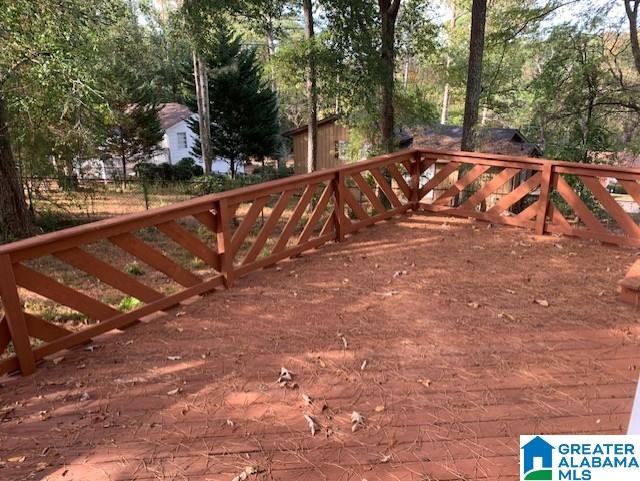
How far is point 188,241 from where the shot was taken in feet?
13.4

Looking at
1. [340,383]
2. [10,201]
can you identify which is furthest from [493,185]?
[10,201]

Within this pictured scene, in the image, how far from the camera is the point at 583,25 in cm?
1182

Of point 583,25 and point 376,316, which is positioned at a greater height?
point 583,25

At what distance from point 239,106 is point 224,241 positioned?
1710 cm

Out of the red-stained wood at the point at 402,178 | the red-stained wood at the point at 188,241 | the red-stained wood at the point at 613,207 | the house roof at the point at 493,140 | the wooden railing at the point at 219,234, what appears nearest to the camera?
the wooden railing at the point at 219,234

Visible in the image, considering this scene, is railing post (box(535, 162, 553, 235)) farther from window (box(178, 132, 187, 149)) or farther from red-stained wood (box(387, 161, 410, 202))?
window (box(178, 132, 187, 149))

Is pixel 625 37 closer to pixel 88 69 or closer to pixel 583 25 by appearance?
pixel 583 25

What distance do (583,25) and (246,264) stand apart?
38.3ft

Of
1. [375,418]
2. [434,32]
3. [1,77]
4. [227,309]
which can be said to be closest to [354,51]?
[434,32]

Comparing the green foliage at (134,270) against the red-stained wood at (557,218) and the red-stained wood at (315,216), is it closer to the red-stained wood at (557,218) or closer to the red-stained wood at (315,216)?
the red-stained wood at (315,216)

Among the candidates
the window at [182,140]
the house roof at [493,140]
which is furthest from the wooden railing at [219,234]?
the window at [182,140]

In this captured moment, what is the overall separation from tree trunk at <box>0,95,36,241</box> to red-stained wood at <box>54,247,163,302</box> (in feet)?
21.7

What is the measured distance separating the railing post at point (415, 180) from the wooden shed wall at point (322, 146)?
632 inches

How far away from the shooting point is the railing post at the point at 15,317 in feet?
9.32
